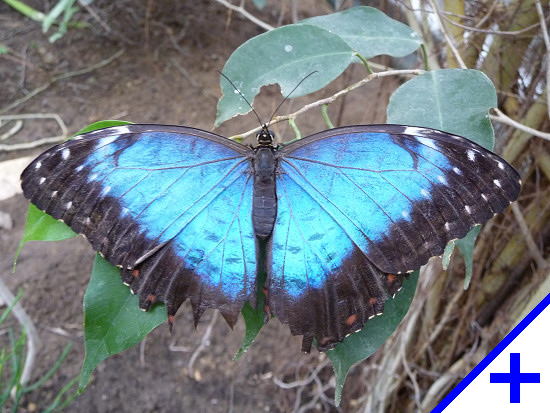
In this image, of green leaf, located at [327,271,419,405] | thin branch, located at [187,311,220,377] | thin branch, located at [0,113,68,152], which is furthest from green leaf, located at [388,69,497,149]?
thin branch, located at [0,113,68,152]

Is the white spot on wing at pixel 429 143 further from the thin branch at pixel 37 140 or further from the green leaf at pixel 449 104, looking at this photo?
the thin branch at pixel 37 140

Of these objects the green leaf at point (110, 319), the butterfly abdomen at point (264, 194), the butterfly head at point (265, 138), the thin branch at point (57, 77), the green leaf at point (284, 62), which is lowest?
the green leaf at point (110, 319)

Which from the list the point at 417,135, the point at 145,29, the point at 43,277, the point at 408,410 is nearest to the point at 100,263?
the point at 417,135

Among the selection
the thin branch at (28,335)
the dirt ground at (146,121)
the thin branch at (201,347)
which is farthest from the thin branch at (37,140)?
the thin branch at (201,347)

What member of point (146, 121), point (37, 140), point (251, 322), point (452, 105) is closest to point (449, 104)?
point (452, 105)

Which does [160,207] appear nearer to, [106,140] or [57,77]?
[106,140]

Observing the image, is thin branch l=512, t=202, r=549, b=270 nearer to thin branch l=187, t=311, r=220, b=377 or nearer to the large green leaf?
the large green leaf
